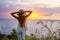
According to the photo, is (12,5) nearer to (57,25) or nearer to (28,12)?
(28,12)

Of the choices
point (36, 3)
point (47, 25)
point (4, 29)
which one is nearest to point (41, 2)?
point (36, 3)

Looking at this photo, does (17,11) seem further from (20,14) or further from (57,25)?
(57,25)

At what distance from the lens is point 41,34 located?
18.5 ft

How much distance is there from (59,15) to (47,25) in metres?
0.28

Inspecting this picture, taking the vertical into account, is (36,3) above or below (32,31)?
above

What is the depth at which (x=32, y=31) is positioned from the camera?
556 centimetres

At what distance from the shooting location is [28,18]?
5410 millimetres

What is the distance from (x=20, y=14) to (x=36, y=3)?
369mm

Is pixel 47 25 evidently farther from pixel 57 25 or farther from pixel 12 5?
pixel 12 5

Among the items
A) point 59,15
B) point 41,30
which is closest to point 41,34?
point 41,30

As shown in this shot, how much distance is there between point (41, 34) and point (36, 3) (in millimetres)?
582

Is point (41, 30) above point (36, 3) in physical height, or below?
below

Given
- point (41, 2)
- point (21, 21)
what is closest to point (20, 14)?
point (21, 21)

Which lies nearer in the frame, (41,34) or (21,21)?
(21,21)
